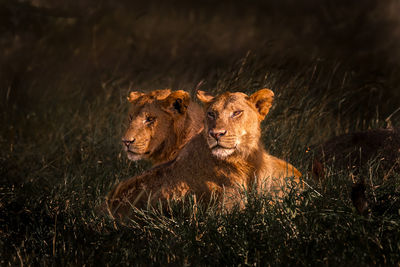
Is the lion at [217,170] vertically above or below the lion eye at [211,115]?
below

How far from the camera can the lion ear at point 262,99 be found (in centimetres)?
421

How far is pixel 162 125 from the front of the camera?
489 cm

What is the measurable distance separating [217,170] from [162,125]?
3.16ft

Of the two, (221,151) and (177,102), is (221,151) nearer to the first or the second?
(221,151)

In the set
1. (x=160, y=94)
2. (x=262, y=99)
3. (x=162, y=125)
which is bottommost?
(x=162, y=125)

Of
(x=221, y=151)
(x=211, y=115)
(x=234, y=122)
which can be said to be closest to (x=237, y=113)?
(x=234, y=122)

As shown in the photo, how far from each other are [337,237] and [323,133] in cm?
371

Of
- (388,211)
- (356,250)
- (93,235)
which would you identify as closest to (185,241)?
(93,235)

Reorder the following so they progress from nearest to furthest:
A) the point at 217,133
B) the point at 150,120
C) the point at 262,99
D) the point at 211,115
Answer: the point at 217,133
the point at 211,115
the point at 262,99
the point at 150,120

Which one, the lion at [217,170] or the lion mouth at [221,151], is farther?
the lion at [217,170]

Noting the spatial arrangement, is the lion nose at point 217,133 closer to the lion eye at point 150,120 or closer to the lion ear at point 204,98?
the lion ear at point 204,98

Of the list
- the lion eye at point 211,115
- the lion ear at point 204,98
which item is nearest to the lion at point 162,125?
the lion ear at point 204,98

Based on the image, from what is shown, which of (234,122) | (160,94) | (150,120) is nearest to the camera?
(234,122)

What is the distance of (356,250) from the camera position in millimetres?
3385
